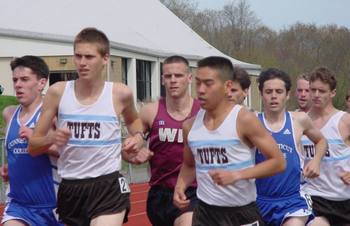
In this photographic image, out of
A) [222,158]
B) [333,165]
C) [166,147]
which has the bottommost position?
[333,165]

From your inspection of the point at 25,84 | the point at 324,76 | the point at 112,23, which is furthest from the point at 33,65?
the point at 112,23

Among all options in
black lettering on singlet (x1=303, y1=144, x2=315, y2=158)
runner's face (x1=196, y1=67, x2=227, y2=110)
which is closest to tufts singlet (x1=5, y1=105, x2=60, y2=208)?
runner's face (x1=196, y1=67, x2=227, y2=110)

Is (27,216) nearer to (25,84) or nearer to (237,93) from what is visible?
(25,84)

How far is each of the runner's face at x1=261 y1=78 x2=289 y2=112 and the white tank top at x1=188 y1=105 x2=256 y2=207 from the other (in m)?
1.18

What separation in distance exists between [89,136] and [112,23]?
33758 millimetres

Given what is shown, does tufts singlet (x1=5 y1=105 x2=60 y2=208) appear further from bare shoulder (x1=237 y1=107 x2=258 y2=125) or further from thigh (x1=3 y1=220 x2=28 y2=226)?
bare shoulder (x1=237 y1=107 x2=258 y2=125)

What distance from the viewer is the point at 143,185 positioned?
696 inches

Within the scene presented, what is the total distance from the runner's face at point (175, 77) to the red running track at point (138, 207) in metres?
5.72

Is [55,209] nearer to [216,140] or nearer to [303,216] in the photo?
[216,140]

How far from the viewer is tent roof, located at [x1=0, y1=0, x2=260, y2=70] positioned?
3378cm

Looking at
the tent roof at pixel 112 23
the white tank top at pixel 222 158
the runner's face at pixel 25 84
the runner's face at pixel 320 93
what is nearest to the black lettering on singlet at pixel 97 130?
the white tank top at pixel 222 158

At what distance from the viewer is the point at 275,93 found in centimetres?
631

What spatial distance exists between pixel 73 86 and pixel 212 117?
1.16 m

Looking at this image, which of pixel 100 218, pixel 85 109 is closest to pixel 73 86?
pixel 85 109
